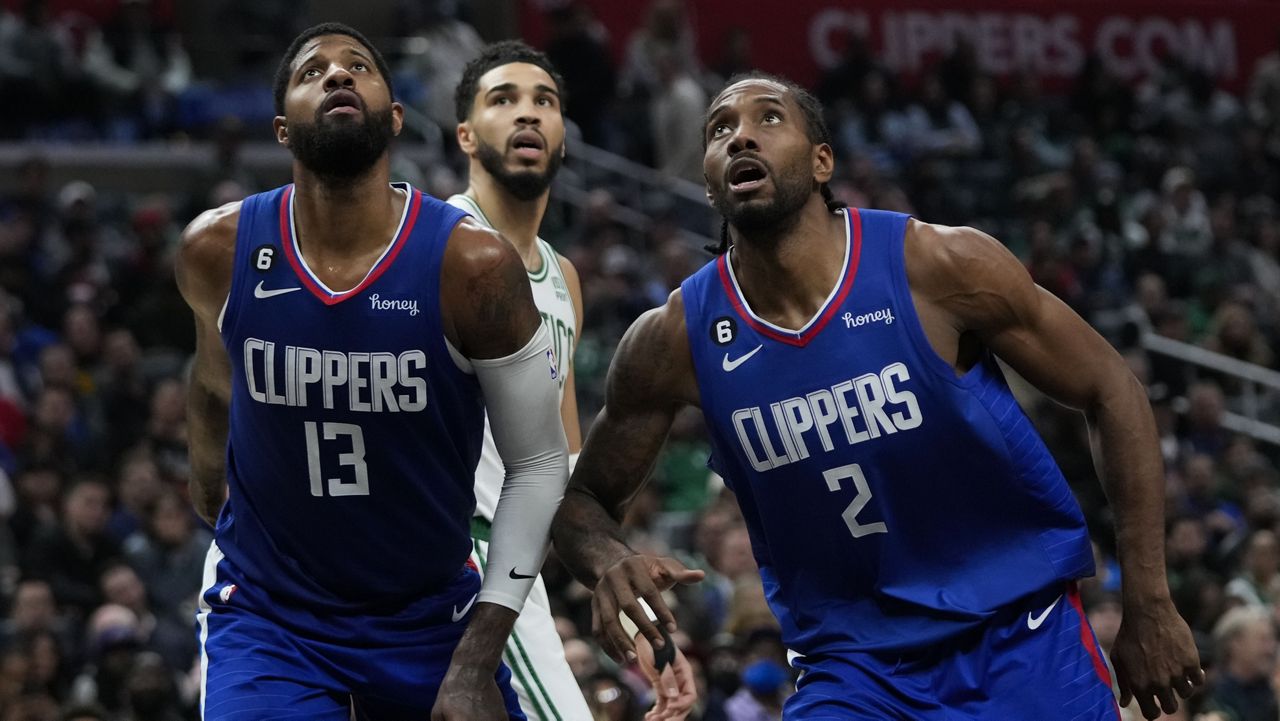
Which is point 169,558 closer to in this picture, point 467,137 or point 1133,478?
point 467,137

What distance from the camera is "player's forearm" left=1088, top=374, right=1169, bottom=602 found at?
457 cm

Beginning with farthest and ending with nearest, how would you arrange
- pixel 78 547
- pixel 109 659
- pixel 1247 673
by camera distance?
1. pixel 78 547
2. pixel 1247 673
3. pixel 109 659

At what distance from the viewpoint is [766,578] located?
4832 mm

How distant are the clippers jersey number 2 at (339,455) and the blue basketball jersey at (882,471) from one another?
87 cm

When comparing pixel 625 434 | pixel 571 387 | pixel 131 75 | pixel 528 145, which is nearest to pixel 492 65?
pixel 528 145

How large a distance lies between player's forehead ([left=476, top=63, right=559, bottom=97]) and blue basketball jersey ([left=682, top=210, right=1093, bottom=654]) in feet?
6.10

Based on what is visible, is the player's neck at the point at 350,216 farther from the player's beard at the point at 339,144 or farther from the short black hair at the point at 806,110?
the short black hair at the point at 806,110

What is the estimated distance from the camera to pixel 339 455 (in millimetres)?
4633

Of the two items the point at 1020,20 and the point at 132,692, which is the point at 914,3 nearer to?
the point at 1020,20

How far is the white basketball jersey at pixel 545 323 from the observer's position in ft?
18.7

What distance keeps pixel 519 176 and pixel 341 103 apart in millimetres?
→ 1532

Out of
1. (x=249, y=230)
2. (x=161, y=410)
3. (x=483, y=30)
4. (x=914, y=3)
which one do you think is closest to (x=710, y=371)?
(x=249, y=230)

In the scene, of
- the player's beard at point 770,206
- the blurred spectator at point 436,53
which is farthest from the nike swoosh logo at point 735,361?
the blurred spectator at point 436,53

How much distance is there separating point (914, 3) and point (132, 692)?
14.6 m
